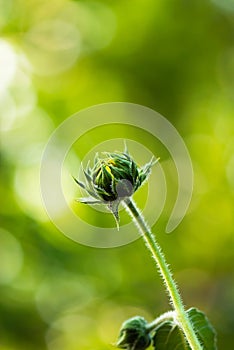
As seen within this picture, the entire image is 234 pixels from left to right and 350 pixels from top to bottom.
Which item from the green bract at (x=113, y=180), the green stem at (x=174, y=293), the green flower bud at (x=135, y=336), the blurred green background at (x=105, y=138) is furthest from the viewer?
the blurred green background at (x=105, y=138)

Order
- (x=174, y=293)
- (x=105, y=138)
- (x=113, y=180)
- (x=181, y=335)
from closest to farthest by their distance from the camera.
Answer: (x=174, y=293), (x=113, y=180), (x=181, y=335), (x=105, y=138)

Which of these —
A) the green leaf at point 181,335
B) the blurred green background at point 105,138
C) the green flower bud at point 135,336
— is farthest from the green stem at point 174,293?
the blurred green background at point 105,138

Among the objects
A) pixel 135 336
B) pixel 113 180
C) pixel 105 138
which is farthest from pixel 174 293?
pixel 105 138

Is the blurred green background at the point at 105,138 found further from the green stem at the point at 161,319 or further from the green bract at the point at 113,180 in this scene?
the green bract at the point at 113,180

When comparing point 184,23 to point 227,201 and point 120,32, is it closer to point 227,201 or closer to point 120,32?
point 120,32

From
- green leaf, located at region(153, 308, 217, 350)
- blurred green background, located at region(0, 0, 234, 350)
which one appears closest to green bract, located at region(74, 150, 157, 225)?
green leaf, located at region(153, 308, 217, 350)

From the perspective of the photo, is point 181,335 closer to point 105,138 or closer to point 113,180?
point 113,180

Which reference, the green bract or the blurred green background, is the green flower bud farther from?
the blurred green background
